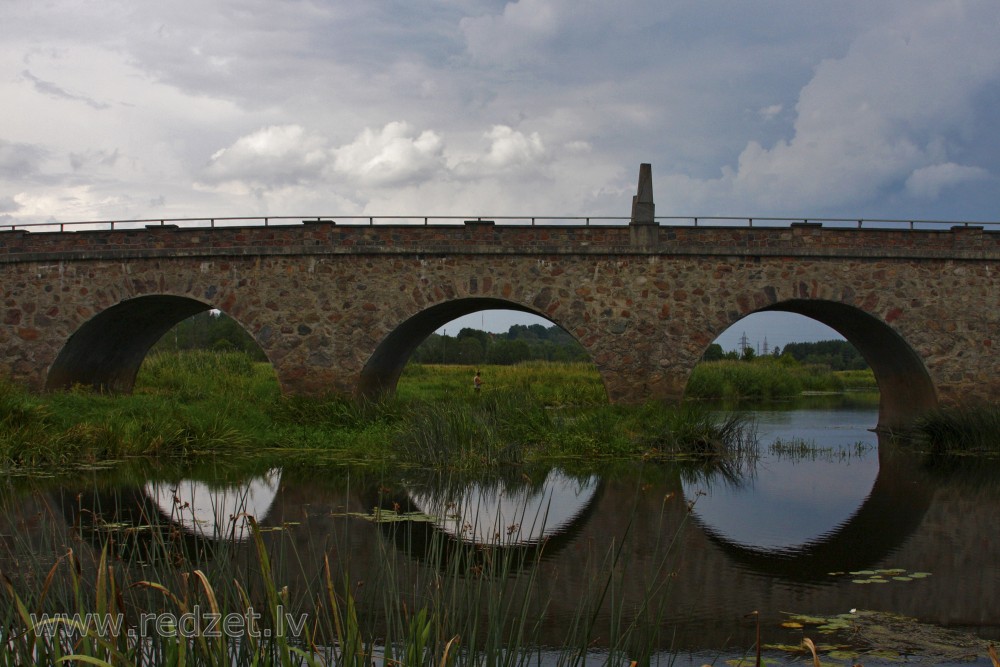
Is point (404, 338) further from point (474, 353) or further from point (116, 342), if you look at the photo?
point (474, 353)

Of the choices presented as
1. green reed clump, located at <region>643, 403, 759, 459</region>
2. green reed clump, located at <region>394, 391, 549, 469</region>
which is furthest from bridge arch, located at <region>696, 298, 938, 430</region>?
green reed clump, located at <region>394, 391, 549, 469</region>

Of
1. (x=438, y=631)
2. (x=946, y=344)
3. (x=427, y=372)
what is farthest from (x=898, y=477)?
(x=427, y=372)

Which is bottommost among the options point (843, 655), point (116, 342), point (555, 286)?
point (843, 655)

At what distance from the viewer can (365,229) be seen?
58.7ft

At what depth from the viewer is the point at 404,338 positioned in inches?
763

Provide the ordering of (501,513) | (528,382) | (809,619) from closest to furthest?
1. (809,619)
2. (501,513)
3. (528,382)

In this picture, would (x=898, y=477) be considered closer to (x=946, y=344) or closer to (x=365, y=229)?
(x=946, y=344)

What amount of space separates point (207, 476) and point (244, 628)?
921 cm

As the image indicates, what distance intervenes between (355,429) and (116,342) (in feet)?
25.8

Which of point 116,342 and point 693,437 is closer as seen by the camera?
A: point 693,437

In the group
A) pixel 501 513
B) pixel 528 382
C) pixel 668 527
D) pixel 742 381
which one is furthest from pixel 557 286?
pixel 742 381

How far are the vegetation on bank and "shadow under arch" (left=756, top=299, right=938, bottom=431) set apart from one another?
439 centimetres

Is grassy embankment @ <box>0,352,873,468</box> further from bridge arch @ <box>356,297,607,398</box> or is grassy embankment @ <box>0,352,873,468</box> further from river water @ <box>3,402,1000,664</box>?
bridge arch @ <box>356,297,607,398</box>

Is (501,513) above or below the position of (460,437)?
below
